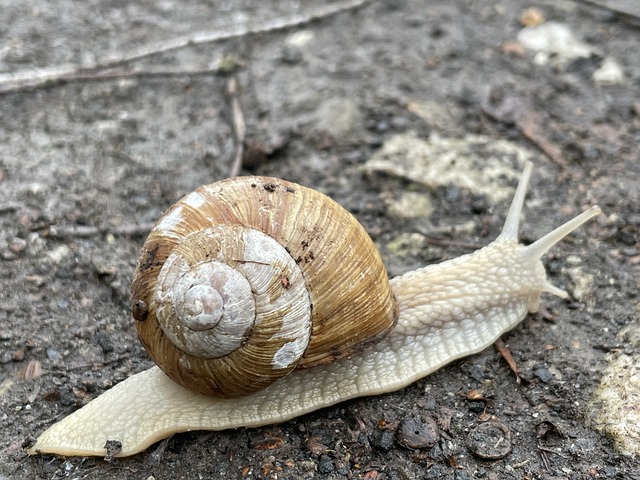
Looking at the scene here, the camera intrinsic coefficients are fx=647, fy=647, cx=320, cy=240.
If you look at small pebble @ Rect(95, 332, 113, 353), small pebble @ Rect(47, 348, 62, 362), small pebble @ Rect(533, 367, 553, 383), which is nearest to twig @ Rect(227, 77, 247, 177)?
small pebble @ Rect(95, 332, 113, 353)

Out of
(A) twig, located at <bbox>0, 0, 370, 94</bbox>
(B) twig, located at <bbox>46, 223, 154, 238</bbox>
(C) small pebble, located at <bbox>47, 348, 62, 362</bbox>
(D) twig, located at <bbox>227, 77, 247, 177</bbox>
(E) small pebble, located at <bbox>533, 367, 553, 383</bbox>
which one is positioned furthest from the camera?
(A) twig, located at <bbox>0, 0, 370, 94</bbox>

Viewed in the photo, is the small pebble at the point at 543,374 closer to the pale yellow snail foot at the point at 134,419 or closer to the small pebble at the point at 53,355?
the pale yellow snail foot at the point at 134,419

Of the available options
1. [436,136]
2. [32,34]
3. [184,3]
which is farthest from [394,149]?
[32,34]

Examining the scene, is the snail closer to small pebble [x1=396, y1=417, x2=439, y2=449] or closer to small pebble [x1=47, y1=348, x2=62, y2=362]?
small pebble [x1=396, y1=417, x2=439, y2=449]

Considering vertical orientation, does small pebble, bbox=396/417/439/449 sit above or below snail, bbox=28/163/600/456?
below

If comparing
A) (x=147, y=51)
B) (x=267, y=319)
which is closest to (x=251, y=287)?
(x=267, y=319)

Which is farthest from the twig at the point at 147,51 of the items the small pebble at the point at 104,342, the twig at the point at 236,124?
the small pebble at the point at 104,342
